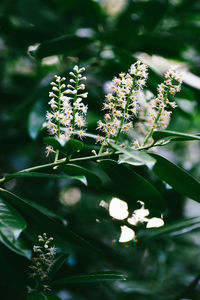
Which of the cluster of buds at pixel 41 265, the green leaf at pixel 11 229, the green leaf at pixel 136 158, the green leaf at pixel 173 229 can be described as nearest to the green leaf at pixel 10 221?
the green leaf at pixel 11 229

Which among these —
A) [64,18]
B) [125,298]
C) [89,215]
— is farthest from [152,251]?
[64,18]

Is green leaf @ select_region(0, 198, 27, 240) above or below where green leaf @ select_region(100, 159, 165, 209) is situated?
below

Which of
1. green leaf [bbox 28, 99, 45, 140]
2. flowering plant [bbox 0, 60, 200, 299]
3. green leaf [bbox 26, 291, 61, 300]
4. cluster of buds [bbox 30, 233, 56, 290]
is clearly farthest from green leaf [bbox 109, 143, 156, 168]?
green leaf [bbox 28, 99, 45, 140]

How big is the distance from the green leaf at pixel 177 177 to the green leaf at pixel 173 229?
38 cm

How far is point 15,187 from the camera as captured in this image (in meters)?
2.38

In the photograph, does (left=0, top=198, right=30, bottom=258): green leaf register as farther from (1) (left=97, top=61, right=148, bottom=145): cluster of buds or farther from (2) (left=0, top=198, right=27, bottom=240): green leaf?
(1) (left=97, top=61, right=148, bottom=145): cluster of buds

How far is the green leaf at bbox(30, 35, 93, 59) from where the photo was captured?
176cm

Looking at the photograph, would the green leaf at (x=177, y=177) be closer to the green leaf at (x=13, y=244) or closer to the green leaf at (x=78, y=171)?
the green leaf at (x=78, y=171)

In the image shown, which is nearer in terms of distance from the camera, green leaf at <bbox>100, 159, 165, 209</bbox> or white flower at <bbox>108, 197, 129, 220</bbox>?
green leaf at <bbox>100, 159, 165, 209</bbox>

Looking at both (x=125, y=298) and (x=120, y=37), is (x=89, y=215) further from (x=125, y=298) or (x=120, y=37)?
(x=120, y=37)

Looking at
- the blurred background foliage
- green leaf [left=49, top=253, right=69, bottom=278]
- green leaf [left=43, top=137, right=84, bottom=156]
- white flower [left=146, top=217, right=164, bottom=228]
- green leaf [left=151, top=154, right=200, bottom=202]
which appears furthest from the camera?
the blurred background foliage

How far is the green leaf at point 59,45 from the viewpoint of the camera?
1.76m

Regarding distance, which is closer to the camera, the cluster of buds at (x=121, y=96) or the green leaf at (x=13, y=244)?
the green leaf at (x=13, y=244)

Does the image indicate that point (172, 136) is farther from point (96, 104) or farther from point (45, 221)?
point (96, 104)
